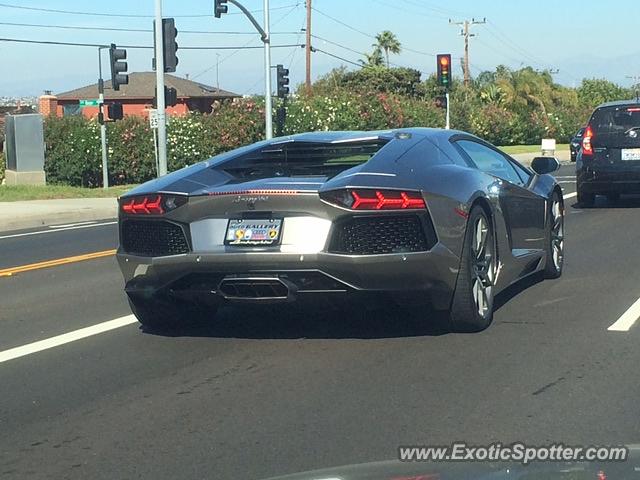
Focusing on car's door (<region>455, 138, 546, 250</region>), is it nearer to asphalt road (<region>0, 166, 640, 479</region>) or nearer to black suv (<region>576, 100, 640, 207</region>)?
asphalt road (<region>0, 166, 640, 479</region>)

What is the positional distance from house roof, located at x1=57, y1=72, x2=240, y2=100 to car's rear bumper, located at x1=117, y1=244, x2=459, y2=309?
66476mm

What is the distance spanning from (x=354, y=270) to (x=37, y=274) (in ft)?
19.3

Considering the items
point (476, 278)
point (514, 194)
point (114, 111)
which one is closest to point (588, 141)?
point (514, 194)

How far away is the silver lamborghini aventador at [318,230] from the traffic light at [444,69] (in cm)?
2873

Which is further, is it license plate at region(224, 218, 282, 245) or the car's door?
the car's door

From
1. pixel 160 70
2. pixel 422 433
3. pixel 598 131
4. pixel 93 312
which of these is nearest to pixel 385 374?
pixel 422 433

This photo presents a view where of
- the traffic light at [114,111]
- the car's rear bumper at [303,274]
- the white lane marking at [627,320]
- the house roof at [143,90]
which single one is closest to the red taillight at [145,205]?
the car's rear bumper at [303,274]

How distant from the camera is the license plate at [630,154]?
1673 cm

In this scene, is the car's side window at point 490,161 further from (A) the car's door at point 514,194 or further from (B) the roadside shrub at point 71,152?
(B) the roadside shrub at point 71,152

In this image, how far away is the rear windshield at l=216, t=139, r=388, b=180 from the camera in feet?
24.5

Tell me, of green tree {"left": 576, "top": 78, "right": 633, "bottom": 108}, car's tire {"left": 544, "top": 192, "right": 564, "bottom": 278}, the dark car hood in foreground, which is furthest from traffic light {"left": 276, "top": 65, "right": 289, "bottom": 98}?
green tree {"left": 576, "top": 78, "right": 633, "bottom": 108}

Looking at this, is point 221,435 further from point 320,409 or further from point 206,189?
point 206,189

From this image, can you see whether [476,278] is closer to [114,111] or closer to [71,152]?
[114,111]
